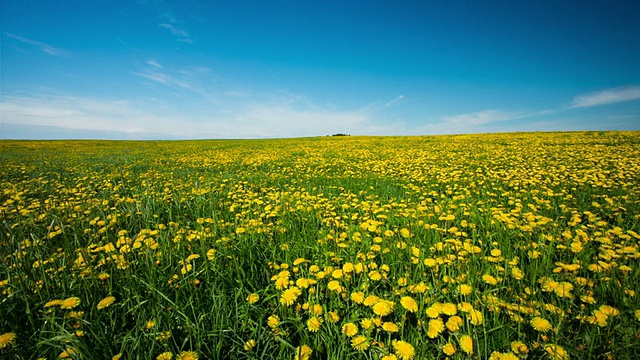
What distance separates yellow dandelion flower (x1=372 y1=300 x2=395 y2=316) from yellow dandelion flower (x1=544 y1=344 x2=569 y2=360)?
82 centimetres

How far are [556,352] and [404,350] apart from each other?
769 mm

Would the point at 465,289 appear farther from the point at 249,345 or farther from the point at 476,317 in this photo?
the point at 249,345

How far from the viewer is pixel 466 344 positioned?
137cm

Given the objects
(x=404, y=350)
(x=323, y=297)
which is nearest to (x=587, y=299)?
(x=404, y=350)

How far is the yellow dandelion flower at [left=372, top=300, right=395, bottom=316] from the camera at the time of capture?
157cm

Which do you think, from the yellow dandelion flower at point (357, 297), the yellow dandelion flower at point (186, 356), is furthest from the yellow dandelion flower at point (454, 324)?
the yellow dandelion flower at point (186, 356)

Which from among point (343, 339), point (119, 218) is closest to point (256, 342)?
point (343, 339)

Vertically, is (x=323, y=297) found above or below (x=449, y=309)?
below

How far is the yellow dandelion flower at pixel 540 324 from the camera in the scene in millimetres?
1449

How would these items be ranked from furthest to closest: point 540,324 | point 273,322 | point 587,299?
1. point 587,299
2. point 273,322
3. point 540,324

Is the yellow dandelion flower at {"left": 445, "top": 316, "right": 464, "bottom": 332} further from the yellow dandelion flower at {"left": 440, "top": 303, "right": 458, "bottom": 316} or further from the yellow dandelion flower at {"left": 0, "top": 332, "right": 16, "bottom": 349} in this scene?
the yellow dandelion flower at {"left": 0, "top": 332, "right": 16, "bottom": 349}

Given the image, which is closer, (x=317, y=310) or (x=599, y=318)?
(x=599, y=318)

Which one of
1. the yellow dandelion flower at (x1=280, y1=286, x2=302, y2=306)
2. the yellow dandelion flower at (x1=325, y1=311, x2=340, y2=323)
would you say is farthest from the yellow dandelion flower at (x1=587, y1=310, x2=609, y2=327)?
the yellow dandelion flower at (x1=280, y1=286, x2=302, y2=306)

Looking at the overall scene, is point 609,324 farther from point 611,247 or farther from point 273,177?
point 273,177
